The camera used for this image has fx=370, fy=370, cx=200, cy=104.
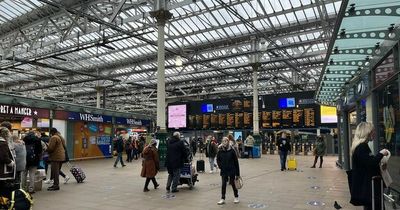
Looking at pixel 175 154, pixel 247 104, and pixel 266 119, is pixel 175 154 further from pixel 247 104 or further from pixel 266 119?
pixel 247 104

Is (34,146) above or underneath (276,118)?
underneath

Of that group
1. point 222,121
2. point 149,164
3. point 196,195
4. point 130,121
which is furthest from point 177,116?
point 196,195

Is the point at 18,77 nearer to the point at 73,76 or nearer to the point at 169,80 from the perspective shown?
the point at 73,76

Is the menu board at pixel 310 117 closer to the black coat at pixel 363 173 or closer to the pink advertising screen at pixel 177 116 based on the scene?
the pink advertising screen at pixel 177 116

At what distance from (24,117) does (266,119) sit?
15.0 meters

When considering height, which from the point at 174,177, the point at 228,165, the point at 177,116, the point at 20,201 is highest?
the point at 177,116

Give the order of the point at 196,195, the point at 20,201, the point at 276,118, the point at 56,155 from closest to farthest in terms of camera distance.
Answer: the point at 20,201, the point at 196,195, the point at 56,155, the point at 276,118

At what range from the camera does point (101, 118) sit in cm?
2533

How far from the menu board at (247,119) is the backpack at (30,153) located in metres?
17.5

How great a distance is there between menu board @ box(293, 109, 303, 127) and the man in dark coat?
15.3m

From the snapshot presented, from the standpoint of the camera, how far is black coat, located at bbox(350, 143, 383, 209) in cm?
437

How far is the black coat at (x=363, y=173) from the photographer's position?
4.37 metres

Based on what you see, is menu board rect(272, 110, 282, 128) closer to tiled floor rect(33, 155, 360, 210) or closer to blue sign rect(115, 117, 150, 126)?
blue sign rect(115, 117, 150, 126)

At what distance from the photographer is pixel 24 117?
66.0 ft
